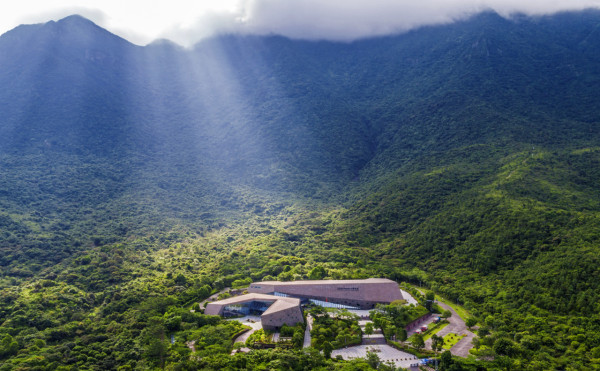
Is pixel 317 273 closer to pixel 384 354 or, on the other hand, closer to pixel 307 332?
pixel 307 332

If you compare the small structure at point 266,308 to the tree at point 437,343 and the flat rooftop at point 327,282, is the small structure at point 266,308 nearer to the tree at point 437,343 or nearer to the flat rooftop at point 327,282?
the flat rooftop at point 327,282

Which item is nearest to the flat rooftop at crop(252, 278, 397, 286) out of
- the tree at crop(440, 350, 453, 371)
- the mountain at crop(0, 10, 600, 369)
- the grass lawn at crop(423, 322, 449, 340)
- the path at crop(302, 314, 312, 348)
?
the mountain at crop(0, 10, 600, 369)

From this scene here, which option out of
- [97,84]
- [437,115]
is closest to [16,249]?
[97,84]

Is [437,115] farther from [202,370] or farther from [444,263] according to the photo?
[202,370]

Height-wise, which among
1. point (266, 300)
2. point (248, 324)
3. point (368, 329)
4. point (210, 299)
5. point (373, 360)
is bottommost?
point (210, 299)

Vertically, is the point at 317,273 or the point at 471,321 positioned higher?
the point at 317,273

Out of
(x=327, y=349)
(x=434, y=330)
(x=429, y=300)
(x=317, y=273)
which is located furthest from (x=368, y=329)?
(x=317, y=273)

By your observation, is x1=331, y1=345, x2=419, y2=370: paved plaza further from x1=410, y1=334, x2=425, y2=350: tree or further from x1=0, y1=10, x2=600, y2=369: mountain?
x1=0, y1=10, x2=600, y2=369: mountain

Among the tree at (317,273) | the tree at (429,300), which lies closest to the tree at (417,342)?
the tree at (429,300)
